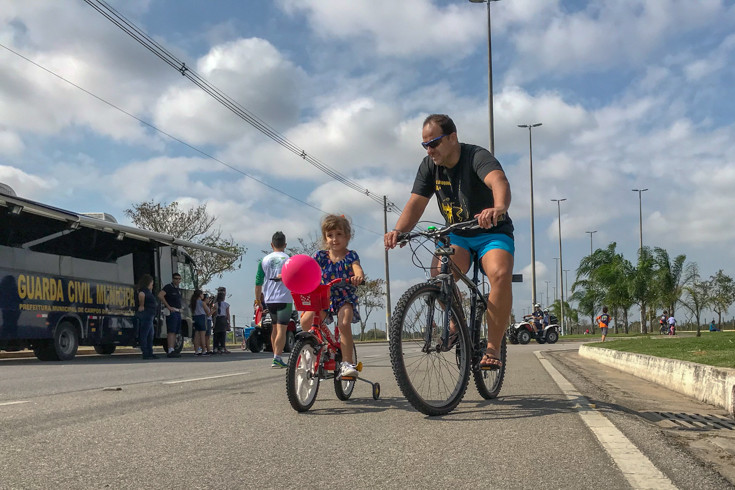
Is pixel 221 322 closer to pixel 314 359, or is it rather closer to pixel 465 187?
pixel 314 359

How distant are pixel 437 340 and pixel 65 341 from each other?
1225cm

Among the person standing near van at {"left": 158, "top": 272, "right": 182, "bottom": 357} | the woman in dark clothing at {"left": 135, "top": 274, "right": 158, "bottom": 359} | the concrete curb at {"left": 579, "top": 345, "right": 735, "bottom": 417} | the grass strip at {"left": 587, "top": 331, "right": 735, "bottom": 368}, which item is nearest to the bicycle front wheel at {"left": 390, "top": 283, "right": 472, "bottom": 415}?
the concrete curb at {"left": 579, "top": 345, "right": 735, "bottom": 417}

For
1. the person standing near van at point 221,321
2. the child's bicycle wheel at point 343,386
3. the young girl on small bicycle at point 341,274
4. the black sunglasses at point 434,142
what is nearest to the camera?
the black sunglasses at point 434,142

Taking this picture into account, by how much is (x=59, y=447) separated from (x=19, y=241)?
11732 millimetres

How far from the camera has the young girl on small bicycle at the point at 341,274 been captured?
18.4 ft

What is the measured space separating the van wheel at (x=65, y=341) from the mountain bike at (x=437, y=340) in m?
11.7

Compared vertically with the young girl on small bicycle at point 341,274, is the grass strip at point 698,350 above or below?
below

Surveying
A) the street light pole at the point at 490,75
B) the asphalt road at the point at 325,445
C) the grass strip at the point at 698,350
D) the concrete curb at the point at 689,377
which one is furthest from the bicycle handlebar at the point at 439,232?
the street light pole at the point at 490,75

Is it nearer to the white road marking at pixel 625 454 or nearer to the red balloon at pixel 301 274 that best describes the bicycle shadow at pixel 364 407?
the red balloon at pixel 301 274

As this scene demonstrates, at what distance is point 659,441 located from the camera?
3.64 m

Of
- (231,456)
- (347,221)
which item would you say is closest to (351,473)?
(231,456)

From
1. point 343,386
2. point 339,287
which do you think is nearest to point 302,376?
point 343,386

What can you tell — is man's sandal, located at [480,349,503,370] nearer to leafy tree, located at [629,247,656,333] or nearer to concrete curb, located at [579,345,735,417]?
concrete curb, located at [579,345,735,417]

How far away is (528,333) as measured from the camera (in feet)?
115
